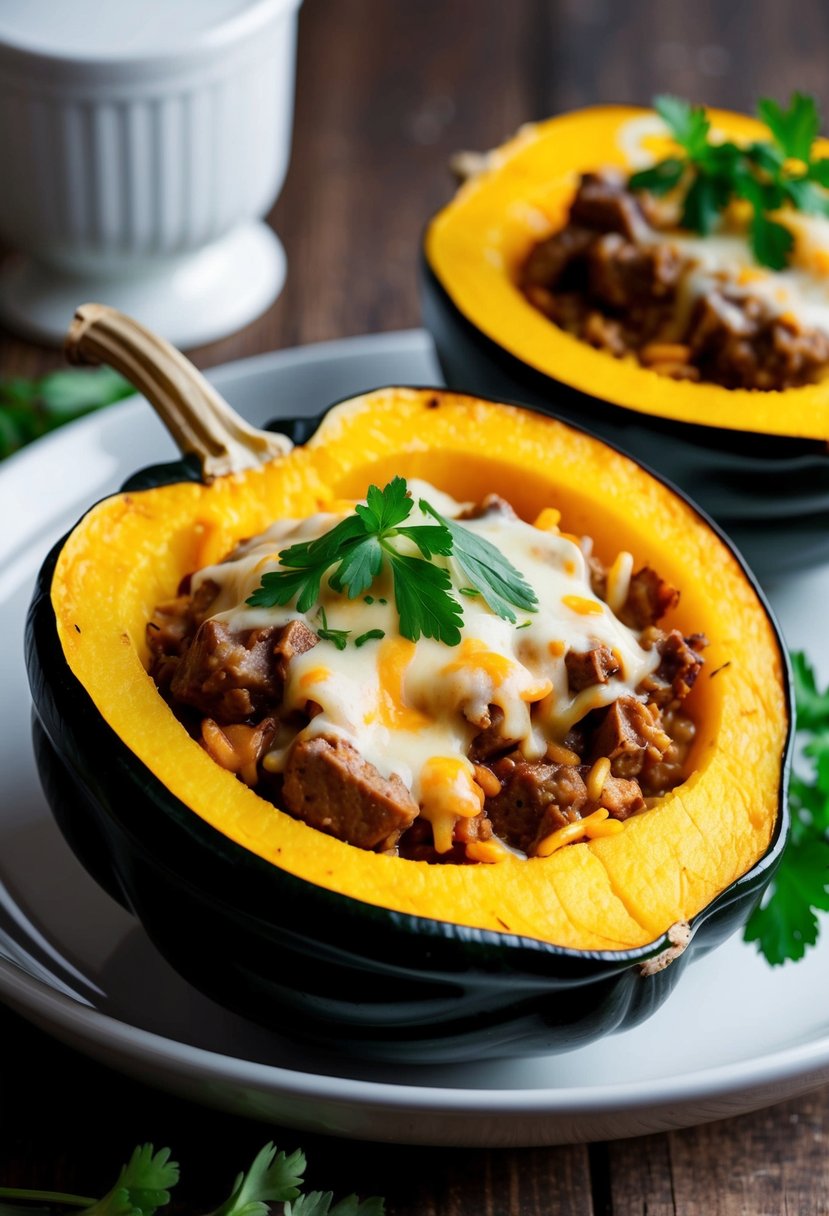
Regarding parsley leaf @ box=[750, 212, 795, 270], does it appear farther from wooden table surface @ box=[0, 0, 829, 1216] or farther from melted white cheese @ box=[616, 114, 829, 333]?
wooden table surface @ box=[0, 0, 829, 1216]

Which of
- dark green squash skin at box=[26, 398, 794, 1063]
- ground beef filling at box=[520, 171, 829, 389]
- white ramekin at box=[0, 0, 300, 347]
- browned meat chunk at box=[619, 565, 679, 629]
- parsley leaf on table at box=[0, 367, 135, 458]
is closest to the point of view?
dark green squash skin at box=[26, 398, 794, 1063]

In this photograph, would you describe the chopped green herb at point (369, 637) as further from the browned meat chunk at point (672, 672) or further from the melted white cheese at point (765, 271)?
the melted white cheese at point (765, 271)

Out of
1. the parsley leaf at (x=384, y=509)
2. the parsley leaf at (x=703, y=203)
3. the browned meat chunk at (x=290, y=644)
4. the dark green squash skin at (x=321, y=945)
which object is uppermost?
the parsley leaf at (x=384, y=509)

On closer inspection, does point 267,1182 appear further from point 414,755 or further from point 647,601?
point 647,601

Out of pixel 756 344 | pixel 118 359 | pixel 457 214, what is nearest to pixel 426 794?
pixel 118 359

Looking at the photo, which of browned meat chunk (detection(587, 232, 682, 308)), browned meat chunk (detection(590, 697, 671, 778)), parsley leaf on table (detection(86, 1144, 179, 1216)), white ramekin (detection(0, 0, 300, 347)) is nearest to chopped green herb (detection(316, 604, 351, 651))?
browned meat chunk (detection(590, 697, 671, 778))

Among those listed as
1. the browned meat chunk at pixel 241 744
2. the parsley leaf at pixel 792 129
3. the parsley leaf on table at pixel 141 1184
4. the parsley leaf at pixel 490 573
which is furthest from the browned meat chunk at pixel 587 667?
the parsley leaf at pixel 792 129

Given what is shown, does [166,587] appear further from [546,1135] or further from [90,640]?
[546,1135]
